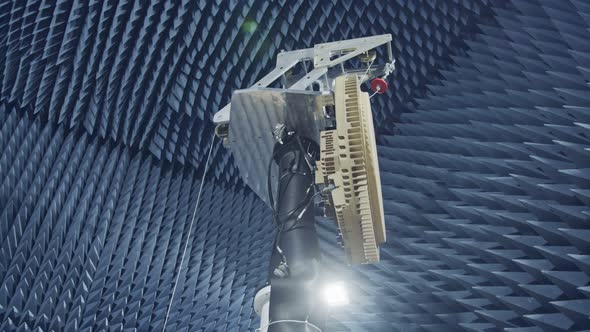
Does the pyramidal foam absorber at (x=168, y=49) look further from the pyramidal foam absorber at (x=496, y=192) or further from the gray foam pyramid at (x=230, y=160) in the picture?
the pyramidal foam absorber at (x=496, y=192)

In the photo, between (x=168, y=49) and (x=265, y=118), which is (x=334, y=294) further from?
(x=168, y=49)

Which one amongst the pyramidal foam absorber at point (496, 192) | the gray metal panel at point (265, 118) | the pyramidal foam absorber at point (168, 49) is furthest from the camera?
the pyramidal foam absorber at point (168, 49)

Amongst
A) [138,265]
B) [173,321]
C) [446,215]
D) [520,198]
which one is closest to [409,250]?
[446,215]

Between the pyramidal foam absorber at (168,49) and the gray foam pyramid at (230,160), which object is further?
the pyramidal foam absorber at (168,49)

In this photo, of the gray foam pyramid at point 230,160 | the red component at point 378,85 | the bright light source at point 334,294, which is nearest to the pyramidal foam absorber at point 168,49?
the gray foam pyramid at point 230,160

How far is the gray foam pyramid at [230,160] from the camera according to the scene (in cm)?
400

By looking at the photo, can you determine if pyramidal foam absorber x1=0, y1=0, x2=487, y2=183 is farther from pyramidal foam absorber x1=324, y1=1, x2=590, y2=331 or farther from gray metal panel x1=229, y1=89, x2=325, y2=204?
gray metal panel x1=229, y1=89, x2=325, y2=204

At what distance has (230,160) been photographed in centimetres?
565

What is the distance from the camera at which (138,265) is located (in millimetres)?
4922

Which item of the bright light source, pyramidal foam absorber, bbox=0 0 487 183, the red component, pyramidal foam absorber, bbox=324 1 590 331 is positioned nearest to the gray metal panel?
the red component

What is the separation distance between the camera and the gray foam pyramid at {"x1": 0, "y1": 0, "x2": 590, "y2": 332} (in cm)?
400

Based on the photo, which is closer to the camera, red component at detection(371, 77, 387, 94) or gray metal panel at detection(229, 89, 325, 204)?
gray metal panel at detection(229, 89, 325, 204)

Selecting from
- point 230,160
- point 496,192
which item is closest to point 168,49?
point 230,160

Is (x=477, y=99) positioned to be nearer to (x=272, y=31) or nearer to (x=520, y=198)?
(x=520, y=198)
